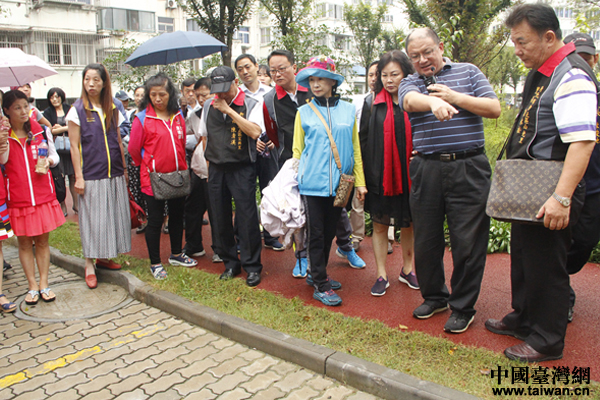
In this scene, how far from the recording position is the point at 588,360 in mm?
3172

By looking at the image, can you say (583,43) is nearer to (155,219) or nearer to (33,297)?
(155,219)

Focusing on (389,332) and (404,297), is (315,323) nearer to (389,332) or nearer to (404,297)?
(389,332)

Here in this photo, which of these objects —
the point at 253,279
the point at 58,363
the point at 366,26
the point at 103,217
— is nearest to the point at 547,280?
the point at 253,279

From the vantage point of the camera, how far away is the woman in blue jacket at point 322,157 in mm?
4188

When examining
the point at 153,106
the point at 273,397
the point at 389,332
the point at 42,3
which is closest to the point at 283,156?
the point at 153,106

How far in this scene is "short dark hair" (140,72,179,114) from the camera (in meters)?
5.08

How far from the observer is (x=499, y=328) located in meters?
3.65

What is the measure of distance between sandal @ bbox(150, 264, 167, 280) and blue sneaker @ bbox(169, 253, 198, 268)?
418mm

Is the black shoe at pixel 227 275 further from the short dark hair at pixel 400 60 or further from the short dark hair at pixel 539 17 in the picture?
the short dark hair at pixel 539 17

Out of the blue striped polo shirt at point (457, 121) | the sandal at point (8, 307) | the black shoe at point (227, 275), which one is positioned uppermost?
the blue striped polo shirt at point (457, 121)

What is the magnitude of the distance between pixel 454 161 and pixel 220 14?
13.0 m

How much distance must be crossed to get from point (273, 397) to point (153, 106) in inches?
135

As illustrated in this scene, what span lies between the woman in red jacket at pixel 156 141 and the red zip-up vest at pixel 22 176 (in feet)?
3.12

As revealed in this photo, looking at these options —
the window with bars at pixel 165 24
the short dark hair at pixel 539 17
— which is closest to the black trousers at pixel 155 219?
the short dark hair at pixel 539 17
